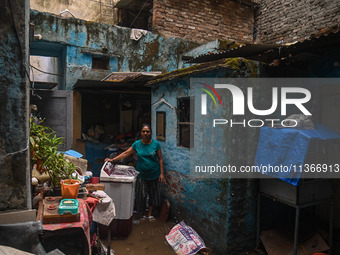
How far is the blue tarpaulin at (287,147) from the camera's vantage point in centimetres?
358

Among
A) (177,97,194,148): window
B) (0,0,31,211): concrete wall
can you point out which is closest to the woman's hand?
(177,97,194,148): window

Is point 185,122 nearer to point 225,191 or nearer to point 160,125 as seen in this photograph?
point 160,125

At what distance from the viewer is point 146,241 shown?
4.97 m

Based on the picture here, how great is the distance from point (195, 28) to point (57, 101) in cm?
569

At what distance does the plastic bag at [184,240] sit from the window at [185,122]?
163cm

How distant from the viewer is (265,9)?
414 inches

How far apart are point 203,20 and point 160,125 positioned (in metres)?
5.67

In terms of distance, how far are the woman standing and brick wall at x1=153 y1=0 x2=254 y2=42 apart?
5.19 m

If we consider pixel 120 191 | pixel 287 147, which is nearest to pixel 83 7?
pixel 120 191

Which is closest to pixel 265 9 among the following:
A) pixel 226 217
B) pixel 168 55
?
pixel 168 55

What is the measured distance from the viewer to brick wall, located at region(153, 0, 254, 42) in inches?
369

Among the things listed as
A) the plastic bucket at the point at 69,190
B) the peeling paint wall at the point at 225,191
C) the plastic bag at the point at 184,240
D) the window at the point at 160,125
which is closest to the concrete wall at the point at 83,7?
the window at the point at 160,125

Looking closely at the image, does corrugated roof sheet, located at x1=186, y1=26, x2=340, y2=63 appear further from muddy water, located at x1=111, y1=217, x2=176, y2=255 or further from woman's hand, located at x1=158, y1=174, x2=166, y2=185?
muddy water, located at x1=111, y1=217, x2=176, y2=255

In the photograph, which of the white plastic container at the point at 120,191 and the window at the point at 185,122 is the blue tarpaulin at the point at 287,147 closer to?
the window at the point at 185,122
